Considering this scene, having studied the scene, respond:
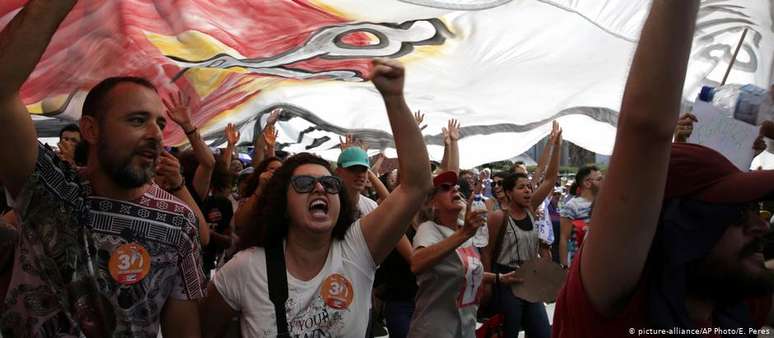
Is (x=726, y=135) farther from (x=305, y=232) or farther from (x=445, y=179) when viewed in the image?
(x=445, y=179)

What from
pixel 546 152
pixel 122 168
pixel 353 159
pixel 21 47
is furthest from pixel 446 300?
pixel 546 152

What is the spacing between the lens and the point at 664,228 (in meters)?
1.60

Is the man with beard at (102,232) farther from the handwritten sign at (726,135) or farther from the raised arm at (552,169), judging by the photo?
the raised arm at (552,169)

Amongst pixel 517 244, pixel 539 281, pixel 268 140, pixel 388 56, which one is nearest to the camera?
pixel 539 281

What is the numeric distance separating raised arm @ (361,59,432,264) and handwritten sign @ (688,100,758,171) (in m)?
1.01

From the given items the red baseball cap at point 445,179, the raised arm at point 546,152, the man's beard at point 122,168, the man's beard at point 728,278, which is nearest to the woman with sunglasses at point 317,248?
the man's beard at point 122,168

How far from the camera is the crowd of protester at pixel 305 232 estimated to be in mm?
1473

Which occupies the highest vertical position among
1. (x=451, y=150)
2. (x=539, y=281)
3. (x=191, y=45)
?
(x=191, y=45)

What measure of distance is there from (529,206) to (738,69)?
1.98m

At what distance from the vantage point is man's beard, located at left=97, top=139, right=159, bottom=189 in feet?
7.75

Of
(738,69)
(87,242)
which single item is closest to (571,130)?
(738,69)

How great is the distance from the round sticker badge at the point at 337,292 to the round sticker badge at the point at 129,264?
0.66 meters

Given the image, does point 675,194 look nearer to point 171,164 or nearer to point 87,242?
point 87,242

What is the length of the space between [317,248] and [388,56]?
280cm
